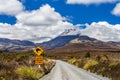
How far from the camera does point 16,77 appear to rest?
2133 cm

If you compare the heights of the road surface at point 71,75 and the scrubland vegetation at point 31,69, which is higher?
the scrubland vegetation at point 31,69

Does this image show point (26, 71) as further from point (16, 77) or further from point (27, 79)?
point (16, 77)

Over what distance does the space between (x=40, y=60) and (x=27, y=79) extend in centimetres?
969

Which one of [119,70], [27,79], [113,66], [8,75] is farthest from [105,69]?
[8,75]

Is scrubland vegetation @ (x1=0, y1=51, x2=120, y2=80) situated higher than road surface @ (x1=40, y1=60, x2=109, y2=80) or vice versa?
scrubland vegetation @ (x1=0, y1=51, x2=120, y2=80)

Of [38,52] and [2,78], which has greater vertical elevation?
[38,52]

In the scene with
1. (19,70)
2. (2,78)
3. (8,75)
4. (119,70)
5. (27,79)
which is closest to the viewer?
(2,78)

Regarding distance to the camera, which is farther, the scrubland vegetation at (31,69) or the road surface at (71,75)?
the road surface at (71,75)

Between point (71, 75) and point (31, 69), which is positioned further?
point (71, 75)

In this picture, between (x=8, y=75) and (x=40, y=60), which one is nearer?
(x=8, y=75)

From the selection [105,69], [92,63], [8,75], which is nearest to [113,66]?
[105,69]

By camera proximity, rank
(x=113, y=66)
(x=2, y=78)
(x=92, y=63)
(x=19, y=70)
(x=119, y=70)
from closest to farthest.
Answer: (x=2, y=78), (x=19, y=70), (x=119, y=70), (x=113, y=66), (x=92, y=63)

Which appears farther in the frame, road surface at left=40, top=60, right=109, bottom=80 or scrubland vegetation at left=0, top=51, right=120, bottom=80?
road surface at left=40, top=60, right=109, bottom=80

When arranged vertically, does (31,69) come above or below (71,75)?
above
